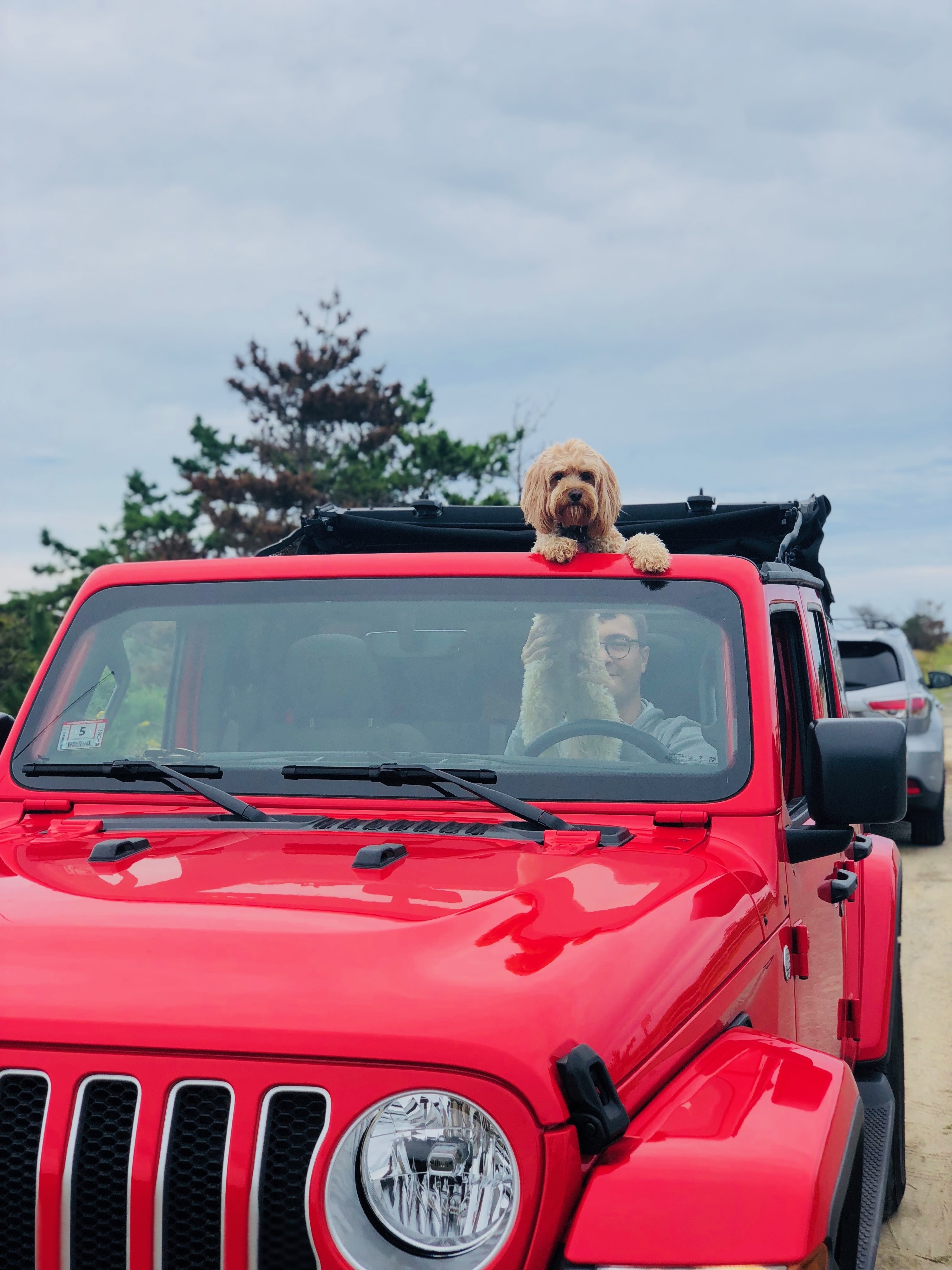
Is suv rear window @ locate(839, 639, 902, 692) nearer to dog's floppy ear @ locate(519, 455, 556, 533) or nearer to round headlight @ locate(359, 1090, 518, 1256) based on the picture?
dog's floppy ear @ locate(519, 455, 556, 533)

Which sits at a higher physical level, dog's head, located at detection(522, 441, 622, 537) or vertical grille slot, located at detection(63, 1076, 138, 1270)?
dog's head, located at detection(522, 441, 622, 537)

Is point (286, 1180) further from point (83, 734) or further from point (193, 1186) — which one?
point (83, 734)

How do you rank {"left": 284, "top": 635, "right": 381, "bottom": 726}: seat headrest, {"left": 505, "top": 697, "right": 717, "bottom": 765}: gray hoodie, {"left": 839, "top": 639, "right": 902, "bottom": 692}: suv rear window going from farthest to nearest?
{"left": 839, "top": 639, "right": 902, "bottom": 692}: suv rear window, {"left": 284, "top": 635, "right": 381, "bottom": 726}: seat headrest, {"left": 505, "top": 697, "right": 717, "bottom": 765}: gray hoodie

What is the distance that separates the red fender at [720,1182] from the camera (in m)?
1.54

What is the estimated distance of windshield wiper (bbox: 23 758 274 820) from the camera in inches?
104

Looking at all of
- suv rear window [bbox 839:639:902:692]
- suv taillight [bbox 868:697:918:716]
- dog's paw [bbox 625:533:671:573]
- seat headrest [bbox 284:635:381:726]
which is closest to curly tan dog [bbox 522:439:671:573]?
dog's paw [bbox 625:533:671:573]

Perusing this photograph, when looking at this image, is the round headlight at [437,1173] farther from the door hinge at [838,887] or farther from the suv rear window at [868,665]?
the suv rear window at [868,665]

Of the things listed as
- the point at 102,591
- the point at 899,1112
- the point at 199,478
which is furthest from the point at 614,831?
the point at 199,478

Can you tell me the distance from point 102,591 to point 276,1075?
190cm

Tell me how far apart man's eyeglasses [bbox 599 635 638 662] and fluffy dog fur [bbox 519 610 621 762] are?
22 mm

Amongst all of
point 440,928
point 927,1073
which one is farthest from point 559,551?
point 927,1073

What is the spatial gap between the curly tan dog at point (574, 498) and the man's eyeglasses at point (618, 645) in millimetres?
527

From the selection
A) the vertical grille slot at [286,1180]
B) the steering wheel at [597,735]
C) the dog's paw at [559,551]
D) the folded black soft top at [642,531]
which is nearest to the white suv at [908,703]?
the folded black soft top at [642,531]

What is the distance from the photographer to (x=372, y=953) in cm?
178
